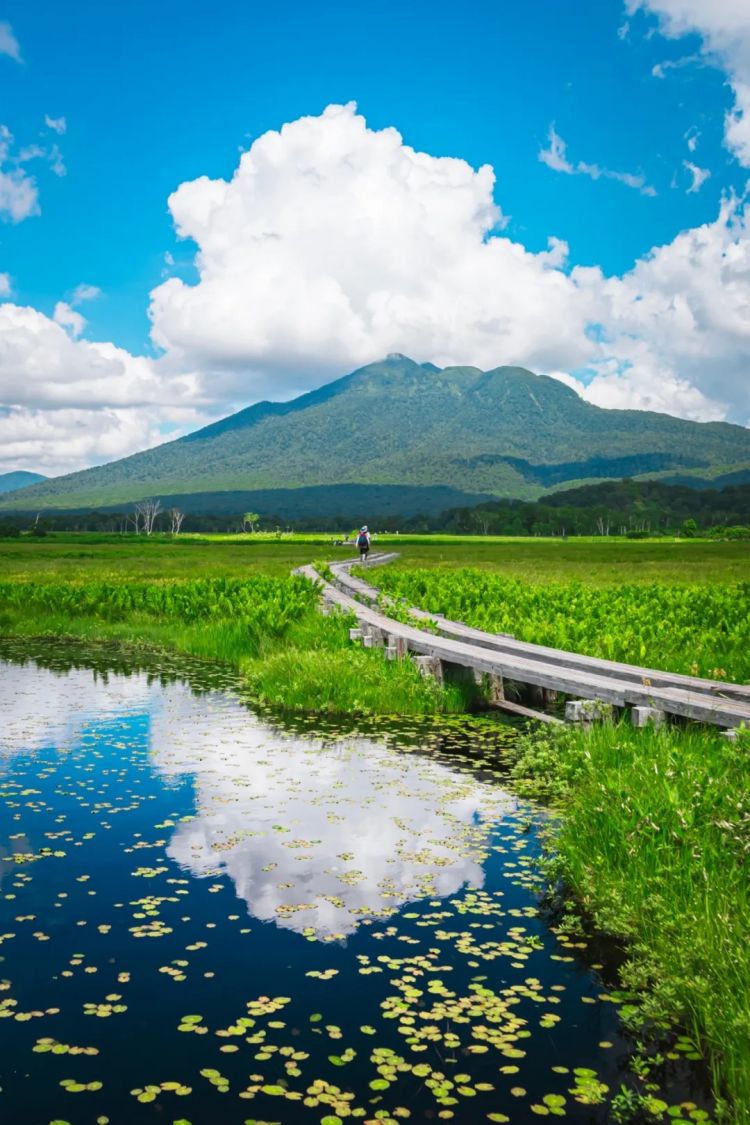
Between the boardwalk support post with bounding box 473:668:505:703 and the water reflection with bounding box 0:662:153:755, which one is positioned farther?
the boardwalk support post with bounding box 473:668:505:703

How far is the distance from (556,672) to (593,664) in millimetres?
1038

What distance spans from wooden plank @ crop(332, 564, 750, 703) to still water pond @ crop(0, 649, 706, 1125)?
3.26 metres

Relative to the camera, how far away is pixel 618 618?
21891 mm

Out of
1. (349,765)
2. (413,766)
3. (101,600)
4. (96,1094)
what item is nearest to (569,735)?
(413,766)

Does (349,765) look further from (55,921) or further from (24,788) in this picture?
(55,921)

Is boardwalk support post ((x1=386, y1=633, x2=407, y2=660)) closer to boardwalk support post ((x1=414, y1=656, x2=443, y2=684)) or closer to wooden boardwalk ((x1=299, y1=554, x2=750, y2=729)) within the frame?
wooden boardwalk ((x1=299, y1=554, x2=750, y2=729))

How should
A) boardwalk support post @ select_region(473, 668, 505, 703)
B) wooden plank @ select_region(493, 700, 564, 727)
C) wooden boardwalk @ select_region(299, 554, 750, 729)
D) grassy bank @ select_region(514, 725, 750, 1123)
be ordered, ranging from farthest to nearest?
1. boardwalk support post @ select_region(473, 668, 505, 703)
2. wooden plank @ select_region(493, 700, 564, 727)
3. wooden boardwalk @ select_region(299, 554, 750, 729)
4. grassy bank @ select_region(514, 725, 750, 1123)

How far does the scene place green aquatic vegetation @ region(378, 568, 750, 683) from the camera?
1733 cm

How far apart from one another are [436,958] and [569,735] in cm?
570

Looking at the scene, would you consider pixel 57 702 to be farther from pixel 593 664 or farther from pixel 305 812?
pixel 593 664

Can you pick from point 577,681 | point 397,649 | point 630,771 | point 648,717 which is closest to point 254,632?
point 397,649

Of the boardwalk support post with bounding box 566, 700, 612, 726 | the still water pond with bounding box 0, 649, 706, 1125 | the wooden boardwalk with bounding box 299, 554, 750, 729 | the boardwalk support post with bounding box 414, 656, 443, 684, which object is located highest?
the wooden boardwalk with bounding box 299, 554, 750, 729

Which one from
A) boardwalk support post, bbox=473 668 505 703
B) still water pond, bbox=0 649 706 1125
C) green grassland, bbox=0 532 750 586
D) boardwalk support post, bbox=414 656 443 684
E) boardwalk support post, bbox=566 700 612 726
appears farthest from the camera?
green grassland, bbox=0 532 750 586

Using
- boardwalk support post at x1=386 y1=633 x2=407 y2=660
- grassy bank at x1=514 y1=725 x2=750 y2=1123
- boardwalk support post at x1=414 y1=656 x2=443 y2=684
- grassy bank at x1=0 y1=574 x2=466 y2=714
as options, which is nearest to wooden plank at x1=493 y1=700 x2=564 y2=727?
grassy bank at x1=0 y1=574 x2=466 y2=714
